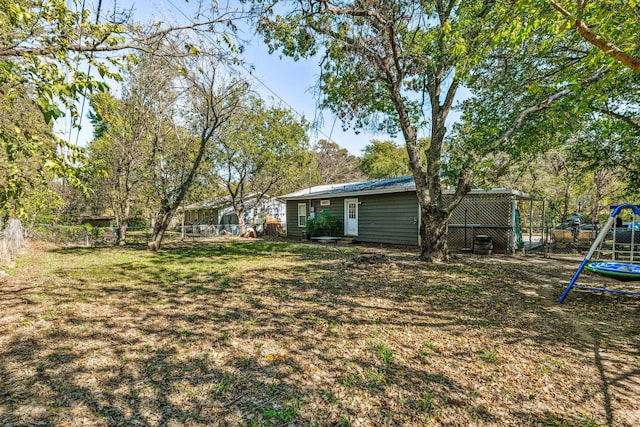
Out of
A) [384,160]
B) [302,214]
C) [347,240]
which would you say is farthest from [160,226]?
[384,160]

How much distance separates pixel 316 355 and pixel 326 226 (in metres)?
12.9

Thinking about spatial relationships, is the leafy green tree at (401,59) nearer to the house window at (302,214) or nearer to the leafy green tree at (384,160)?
the house window at (302,214)

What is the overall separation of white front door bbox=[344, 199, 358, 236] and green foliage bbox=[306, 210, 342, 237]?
0.45 meters

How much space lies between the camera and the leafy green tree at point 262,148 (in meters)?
20.5

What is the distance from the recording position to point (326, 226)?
16.0 metres

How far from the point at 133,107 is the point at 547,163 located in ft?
76.7

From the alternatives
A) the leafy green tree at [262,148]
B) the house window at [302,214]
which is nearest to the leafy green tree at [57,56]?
the house window at [302,214]

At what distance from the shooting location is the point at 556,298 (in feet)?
17.5

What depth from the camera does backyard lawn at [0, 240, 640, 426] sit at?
7.63 feet

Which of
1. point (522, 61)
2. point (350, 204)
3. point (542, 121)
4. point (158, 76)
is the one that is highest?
point (158, 76)

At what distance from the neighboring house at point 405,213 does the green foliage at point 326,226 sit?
0.34 m

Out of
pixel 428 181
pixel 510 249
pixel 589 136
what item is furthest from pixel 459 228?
pixel 589 136

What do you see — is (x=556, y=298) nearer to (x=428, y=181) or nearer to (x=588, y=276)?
(x=588, y=276)

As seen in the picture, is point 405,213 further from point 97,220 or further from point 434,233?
point 97,220
